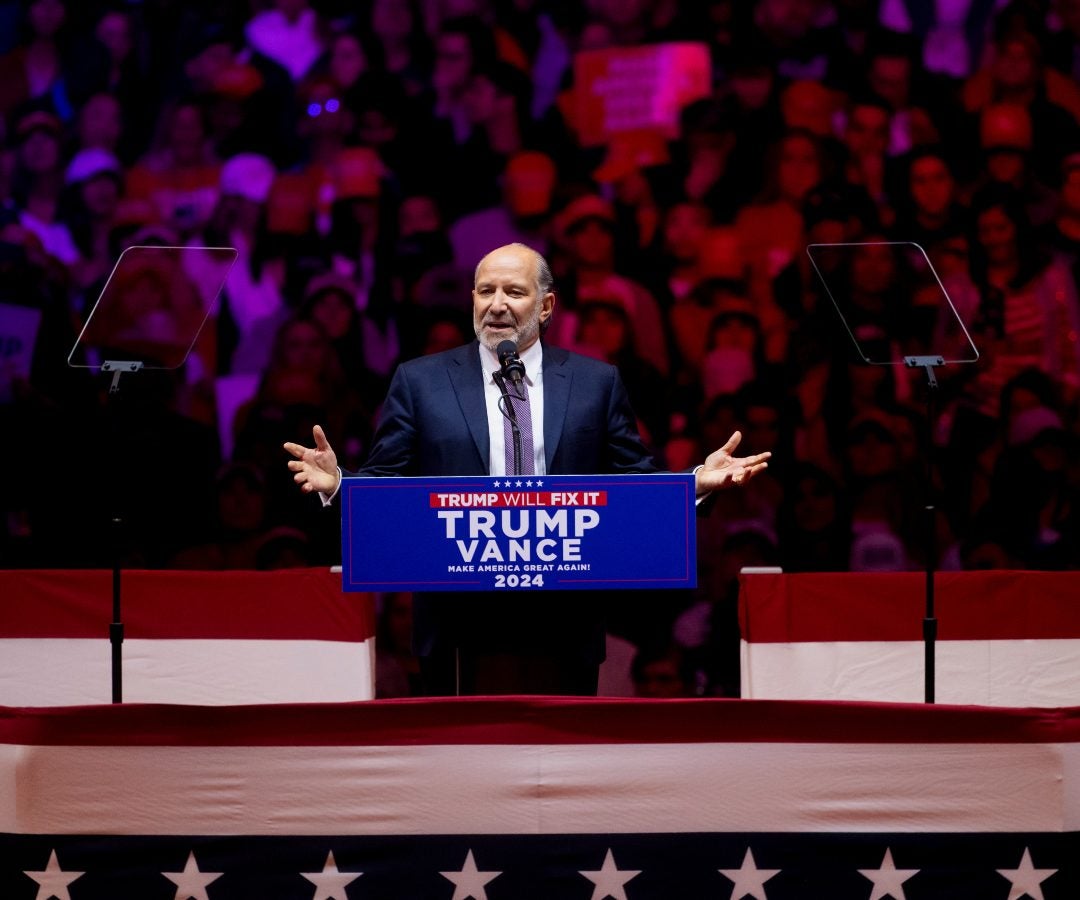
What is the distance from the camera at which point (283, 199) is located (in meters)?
4.39

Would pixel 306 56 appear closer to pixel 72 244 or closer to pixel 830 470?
pixel 72 244

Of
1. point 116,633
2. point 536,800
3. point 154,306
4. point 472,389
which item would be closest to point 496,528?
point 536,800

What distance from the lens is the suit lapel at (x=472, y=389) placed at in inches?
94.0

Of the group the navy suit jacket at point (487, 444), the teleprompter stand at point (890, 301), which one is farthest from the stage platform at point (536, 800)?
the teleprompter stand at point (890, 301)

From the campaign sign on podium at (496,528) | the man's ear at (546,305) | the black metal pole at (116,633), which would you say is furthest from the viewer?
the black metal pole at (116,633)

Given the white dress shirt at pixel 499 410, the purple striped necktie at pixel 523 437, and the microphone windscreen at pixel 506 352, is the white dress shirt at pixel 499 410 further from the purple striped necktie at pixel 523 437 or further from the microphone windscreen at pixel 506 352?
the microphone windscreen at pixel 506 352

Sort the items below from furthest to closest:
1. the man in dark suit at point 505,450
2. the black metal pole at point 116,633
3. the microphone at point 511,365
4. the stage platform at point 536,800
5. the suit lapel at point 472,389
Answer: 1. the black metal pole at point 116,633
2. the suit lapel at point 472,389
3. the man in dark suit at point 505,450
4. the microphone at point 511,365
5. the stage platform at point 536,800

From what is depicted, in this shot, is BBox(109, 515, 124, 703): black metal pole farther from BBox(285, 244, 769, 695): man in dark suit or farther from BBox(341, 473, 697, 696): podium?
BBox(341, 473, 697, 696): podium

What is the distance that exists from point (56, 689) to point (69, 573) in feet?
1.11

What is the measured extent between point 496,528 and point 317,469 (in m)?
0.39

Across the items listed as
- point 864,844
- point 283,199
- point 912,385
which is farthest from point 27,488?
point 864,844

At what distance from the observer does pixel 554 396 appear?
96.4 inches

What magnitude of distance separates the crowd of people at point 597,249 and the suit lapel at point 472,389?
1.86 m

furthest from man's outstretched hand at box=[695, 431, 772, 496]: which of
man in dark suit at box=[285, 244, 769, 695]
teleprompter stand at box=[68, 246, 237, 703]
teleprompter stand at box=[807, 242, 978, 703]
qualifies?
teleprompter stand at box=[68, 246, 237, 703]
